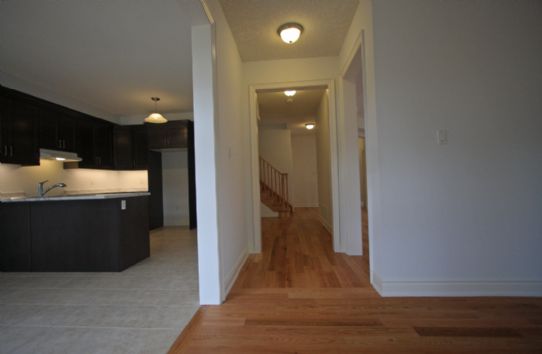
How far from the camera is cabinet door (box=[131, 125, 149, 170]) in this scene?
17.1 ft

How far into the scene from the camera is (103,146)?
502 centimetres

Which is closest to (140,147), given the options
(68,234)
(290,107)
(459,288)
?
(68,234)


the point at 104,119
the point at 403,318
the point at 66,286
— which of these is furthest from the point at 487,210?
the point at 104,119

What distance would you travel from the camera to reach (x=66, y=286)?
7.70 feet

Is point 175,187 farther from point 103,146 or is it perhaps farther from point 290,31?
point 290,31

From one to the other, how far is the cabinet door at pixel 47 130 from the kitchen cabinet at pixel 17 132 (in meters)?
0.09

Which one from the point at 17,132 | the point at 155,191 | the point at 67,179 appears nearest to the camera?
the point at 17,132

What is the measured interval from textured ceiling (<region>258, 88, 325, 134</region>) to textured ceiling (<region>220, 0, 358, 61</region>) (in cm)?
86

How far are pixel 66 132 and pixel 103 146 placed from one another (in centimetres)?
85

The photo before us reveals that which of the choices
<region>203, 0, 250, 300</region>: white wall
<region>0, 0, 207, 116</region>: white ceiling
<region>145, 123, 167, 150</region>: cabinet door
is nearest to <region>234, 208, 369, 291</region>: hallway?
<region>203, 0, 250, 300</region>: white wall

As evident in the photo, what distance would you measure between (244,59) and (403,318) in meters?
3.37

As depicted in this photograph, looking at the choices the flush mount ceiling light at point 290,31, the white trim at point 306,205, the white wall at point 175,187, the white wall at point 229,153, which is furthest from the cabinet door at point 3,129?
the white trim at point 306,205

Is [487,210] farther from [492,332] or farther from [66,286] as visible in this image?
[66,286]

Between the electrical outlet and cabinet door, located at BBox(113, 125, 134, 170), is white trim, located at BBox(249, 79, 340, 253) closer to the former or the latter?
the electrical outlet
